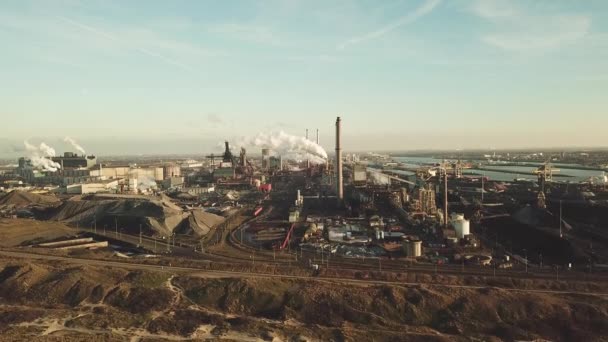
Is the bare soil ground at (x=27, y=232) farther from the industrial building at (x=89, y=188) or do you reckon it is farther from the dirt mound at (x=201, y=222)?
the industrial building at (x=89, y=188)

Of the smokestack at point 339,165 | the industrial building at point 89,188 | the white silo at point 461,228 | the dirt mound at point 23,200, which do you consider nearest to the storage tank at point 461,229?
the white silo at point 461,228

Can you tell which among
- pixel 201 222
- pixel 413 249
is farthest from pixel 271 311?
pixel 201 222

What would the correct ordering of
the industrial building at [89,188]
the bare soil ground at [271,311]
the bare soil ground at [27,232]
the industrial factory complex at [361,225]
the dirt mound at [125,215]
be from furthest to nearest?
the industrial building at [89,188]
the dirt mound at [125,215]
the bare soil ground at [27,232]
the industrial factory complex at [361,225]
the bare soil ground at [271,311]

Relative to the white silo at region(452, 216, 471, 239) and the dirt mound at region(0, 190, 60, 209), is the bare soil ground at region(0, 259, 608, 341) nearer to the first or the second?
the white silo at region(452, 216, 471, 239)

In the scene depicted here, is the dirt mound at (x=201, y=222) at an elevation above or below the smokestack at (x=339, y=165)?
below

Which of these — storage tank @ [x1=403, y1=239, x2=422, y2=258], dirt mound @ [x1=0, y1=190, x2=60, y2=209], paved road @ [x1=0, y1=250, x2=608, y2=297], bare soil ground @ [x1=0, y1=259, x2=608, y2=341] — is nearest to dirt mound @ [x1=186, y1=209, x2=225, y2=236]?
paved road @ [x1=0, y1=250, x2=608, y2=297]

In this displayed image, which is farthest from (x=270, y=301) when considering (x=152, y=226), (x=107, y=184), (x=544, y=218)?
(x=107, y=184)
